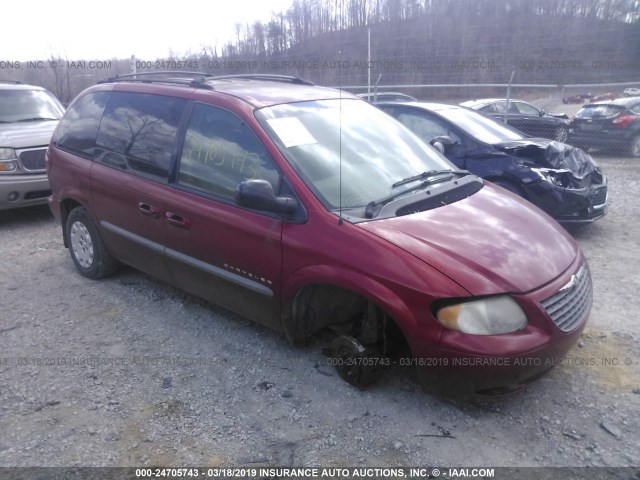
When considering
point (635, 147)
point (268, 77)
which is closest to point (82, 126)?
point (268, 77)

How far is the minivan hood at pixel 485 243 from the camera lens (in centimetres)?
275

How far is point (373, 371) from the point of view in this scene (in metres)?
3.15

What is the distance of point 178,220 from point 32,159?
163 inches

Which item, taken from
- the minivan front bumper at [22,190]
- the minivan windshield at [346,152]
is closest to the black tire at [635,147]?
the minivan windshield at [346,152]

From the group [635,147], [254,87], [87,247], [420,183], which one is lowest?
[635,147]

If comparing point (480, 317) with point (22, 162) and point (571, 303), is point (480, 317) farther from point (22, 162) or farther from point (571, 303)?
point (22, 162)

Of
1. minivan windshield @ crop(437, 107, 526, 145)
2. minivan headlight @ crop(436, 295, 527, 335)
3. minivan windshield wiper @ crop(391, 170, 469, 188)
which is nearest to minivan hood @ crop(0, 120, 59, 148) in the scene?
minivan windshield @ crop(437, 107, 526, 145)

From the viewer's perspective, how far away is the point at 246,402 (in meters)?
3.12

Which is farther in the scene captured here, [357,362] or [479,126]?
[479,126]

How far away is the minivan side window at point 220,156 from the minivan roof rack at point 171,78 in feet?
1.28

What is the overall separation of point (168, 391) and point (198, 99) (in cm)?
201

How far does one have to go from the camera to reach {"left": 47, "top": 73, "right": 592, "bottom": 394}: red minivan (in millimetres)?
2732

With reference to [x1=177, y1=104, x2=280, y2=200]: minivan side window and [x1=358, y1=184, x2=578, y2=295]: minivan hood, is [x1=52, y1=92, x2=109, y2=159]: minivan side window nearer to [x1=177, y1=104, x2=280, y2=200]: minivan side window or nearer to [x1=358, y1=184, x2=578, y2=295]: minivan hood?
[x1=177, y1=104, x2=280, y2=200]: minivan side window

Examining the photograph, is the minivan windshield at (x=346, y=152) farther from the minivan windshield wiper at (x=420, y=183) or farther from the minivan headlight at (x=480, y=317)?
the minivan headlight at (x=480, y=317)
